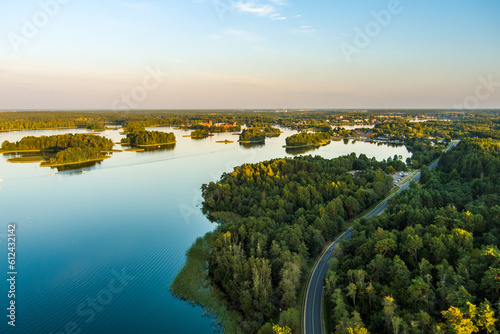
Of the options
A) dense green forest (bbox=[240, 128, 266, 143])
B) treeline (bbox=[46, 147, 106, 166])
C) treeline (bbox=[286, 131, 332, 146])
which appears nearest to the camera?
treeline (bbox=[46, 147, 106, 166])

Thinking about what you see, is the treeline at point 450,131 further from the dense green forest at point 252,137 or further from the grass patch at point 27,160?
the grass patch at point 27,160

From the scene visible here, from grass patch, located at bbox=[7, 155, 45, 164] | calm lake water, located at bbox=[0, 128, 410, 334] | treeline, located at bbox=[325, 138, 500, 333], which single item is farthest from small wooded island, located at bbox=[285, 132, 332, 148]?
grass patch, located at bbox=[7, 155, 45, 164]

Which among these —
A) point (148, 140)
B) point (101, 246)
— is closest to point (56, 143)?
point (148, 140)

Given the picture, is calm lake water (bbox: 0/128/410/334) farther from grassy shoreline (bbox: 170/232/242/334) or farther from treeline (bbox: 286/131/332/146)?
treeline (bbox: 286/131/332/146)

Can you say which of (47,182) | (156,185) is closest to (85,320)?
(156,185)

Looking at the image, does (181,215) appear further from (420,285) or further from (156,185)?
(420,285)

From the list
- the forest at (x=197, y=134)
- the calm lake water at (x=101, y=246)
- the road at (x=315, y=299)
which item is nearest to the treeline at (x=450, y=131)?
the forest at (x=197, y=134)

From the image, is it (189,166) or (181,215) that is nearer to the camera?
(181,215)
